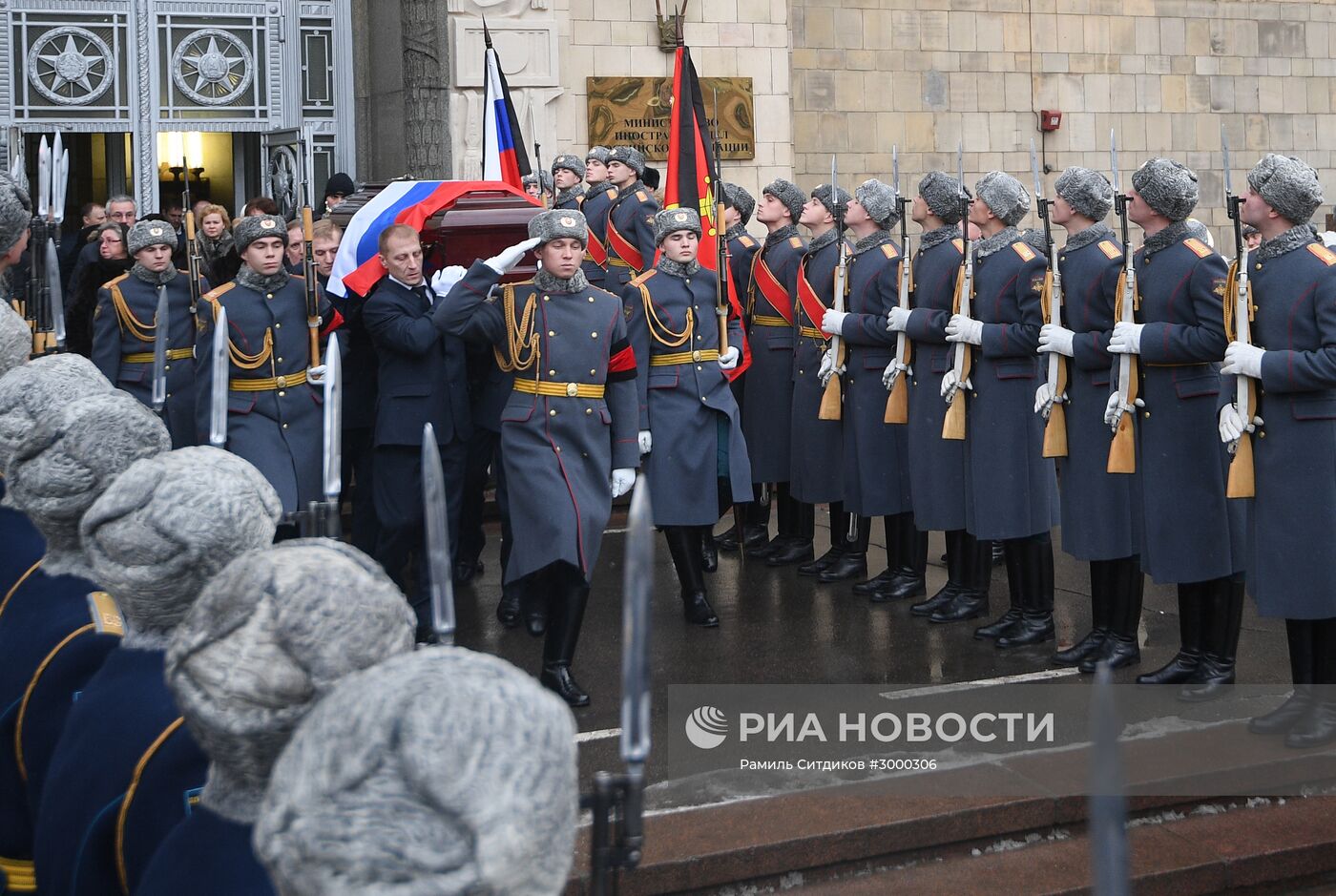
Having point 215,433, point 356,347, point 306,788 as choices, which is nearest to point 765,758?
point 215,433

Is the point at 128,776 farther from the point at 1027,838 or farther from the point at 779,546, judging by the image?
the point at 779,546

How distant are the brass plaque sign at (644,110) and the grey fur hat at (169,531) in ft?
32.7

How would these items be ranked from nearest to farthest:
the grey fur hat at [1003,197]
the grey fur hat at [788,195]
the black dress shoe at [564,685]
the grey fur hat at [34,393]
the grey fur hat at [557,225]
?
the grey fur hat at [34,393], the black dress shoe at [564,685], the grey fur hat at [557,225], the grey fur hat at [1003,197], the grey fur hat at [788,195]

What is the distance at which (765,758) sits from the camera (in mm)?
5082

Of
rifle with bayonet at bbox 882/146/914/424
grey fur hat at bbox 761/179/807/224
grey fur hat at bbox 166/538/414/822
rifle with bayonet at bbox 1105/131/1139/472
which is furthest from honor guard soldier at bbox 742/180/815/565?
grey fur hat at bbox 166/538/414/822

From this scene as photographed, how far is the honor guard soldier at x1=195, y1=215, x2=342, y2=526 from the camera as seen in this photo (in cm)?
648

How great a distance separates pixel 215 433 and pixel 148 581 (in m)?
1.03

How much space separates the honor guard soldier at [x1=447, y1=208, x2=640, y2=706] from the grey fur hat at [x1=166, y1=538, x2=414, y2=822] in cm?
403

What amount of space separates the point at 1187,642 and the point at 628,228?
4421 mm

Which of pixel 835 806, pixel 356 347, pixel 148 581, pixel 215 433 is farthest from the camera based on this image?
pixel 356 347

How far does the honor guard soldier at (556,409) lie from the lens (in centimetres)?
580

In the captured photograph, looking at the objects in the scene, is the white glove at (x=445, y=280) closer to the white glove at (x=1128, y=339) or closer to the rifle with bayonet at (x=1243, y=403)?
the white glove at (x=1128, y=339)

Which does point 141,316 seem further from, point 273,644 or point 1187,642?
point 273,644

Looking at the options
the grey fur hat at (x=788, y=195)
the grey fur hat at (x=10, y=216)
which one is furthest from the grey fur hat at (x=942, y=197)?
the grey fur hat at (x=10, y=216)
